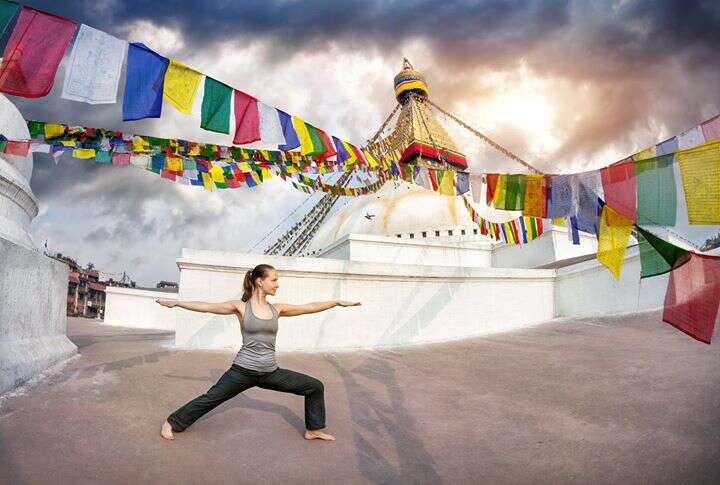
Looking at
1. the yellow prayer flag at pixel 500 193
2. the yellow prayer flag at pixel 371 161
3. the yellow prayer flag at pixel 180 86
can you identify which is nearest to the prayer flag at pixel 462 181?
the yellow prayer flag at pixel 500 193

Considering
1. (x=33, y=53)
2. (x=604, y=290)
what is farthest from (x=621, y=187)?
(x=604, y=290)

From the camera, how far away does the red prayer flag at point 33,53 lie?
14.0 ft

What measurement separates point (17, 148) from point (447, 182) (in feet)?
23.1

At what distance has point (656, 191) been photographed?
171 inches

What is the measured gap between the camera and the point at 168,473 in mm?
2750

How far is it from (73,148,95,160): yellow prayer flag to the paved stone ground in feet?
11.7

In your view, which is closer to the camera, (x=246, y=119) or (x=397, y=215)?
(x=246, y=119)

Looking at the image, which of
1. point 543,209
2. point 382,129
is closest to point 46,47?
point 543,209

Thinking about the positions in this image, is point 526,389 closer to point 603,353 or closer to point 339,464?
point 603,353

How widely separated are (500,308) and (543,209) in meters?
5.12

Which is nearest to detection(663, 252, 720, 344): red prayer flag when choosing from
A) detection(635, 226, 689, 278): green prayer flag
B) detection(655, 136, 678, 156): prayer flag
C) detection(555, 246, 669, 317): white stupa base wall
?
detection(635, 226, 689, 278): green prayer flag

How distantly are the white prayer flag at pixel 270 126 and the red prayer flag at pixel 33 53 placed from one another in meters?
2.25

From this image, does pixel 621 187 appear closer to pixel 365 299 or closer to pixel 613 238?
pixel 613 238

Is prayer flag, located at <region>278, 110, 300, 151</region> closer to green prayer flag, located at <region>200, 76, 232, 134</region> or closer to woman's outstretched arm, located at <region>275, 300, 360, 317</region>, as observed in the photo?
green prayer flag, located at <region>200, 76, 232, 134</region>
